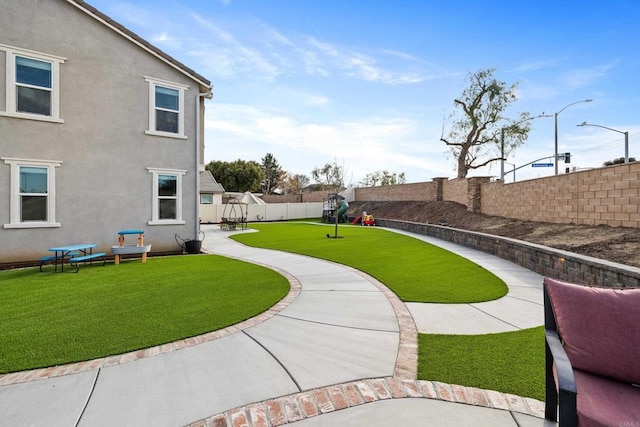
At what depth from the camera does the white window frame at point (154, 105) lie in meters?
10.5

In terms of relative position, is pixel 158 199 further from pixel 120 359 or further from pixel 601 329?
pixel 601 329

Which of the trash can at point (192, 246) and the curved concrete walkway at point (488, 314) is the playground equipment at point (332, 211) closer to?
the trash can at point (192, 246)

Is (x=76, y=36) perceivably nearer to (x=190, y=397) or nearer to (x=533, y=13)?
(x=190, y=397)

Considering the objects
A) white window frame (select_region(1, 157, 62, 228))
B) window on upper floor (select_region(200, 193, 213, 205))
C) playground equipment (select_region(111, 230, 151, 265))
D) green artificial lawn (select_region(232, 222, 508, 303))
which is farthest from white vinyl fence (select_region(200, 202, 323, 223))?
white window frame (select_region(1, 157, 62, 228))

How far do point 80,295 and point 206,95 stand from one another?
832 centimetres

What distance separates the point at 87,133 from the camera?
9.53 metres

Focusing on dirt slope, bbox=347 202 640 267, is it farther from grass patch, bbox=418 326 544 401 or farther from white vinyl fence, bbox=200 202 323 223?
white vinyl fence, bbox=200 202 323 223

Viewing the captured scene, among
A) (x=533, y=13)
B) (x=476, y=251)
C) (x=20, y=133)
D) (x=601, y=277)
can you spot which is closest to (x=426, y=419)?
(x=601, y=277)

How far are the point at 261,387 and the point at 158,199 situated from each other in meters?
9.50

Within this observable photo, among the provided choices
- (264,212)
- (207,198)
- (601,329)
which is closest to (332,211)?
(264,212)

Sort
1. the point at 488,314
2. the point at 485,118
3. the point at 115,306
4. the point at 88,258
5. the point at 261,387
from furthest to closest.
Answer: the point at 485,118 → the point at 88,258 → the point at 115,306 → the point at 488,314 → the point at 261,387

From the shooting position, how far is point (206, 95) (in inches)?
462

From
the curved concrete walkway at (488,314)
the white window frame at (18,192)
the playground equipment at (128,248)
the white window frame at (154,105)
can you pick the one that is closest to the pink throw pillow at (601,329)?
the curved concrete walkway at (488,314)

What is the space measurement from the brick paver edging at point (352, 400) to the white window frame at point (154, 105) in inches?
404
